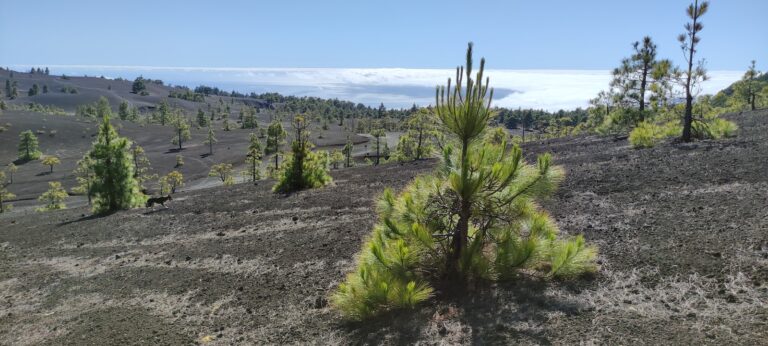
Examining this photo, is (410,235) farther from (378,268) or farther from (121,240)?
(121,240)

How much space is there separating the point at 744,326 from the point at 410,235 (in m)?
3.18

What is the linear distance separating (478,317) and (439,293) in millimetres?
750

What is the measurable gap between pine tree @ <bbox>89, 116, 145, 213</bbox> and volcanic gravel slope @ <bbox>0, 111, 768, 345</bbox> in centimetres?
441

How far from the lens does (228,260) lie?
9477 mm

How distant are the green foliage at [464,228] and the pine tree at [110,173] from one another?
18.1m

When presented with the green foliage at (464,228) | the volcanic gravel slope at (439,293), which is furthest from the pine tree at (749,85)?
the green foliage at (464,228)

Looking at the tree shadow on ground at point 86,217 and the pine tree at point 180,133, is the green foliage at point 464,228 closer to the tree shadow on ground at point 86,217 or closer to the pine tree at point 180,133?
the tree shadow on ground at point 86,217

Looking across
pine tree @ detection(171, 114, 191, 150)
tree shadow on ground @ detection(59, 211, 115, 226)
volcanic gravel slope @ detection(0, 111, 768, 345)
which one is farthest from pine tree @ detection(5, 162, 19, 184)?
volcanic gravel slope @ detection(0, 111, 768, 345)

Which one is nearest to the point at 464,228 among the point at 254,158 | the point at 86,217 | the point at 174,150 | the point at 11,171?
the point at 86,217

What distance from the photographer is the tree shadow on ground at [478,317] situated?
439cm

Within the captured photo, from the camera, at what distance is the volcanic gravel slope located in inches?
173

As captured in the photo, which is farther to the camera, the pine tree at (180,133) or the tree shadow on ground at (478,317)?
the pine tree at (180,133)

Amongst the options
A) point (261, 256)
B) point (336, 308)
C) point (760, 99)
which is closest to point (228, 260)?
point (261, 256)

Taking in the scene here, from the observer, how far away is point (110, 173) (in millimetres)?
19500
